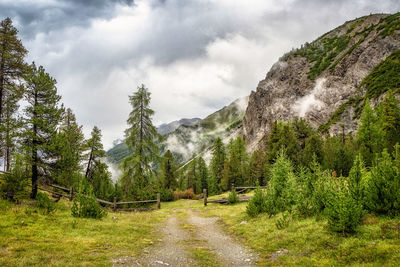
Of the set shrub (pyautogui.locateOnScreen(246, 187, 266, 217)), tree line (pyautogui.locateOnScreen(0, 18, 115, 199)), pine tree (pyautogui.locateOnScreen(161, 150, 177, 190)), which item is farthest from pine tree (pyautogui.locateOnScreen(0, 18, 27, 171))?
pine tree (pyautogui.locateOnScreen(161, 150, 177, 190))

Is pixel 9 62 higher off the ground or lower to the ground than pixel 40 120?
higher

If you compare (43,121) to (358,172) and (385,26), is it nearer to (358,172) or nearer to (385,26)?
(358,172)

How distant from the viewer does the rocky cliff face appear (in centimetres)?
12551

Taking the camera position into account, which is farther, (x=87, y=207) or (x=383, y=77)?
(x=383, y=77)

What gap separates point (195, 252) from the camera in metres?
9.51

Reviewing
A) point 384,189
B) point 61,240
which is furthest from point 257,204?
point 61,240

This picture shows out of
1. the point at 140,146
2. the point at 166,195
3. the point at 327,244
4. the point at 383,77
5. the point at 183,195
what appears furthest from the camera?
the point at 383,77

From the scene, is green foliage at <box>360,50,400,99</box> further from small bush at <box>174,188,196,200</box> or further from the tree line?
the tree line

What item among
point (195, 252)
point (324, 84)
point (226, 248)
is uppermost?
point (324, 84)

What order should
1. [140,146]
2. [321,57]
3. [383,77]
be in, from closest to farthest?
[140,146] → [383,77] → [321,57]

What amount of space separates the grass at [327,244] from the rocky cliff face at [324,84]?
108175mm

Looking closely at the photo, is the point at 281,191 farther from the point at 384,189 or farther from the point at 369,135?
the point at 369,135

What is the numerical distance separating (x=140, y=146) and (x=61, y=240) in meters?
20.0

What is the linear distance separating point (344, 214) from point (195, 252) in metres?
6.02
